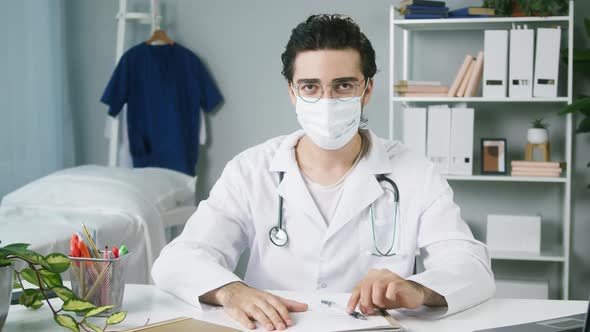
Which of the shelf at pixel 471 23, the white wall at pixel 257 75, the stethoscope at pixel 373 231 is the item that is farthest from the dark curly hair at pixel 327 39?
the white wall at pixel 257 75

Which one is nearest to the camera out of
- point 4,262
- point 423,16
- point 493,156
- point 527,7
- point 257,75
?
point 4,262

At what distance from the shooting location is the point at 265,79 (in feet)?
13.1

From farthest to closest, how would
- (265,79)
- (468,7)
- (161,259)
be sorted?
(265,79)
(468,7)
(161,259)

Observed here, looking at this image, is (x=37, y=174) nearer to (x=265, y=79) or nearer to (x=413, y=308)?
(x=265, y=79)

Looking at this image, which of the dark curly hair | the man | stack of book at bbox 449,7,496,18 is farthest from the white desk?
stack of book at bbox 449,7,496,18

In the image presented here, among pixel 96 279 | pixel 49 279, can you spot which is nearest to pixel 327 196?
pixel 96 279

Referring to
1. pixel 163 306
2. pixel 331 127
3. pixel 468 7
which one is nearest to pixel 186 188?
pixel 468 7

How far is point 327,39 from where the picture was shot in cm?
183

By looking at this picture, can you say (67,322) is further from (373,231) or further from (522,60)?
(522,60)

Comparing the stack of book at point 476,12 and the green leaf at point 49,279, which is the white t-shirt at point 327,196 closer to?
the green leaf at point 49,279

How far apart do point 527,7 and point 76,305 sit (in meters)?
2.77

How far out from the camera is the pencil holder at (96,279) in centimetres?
133

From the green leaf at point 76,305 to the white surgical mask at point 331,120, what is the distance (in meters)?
0.83

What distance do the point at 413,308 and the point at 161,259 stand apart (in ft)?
1.91
